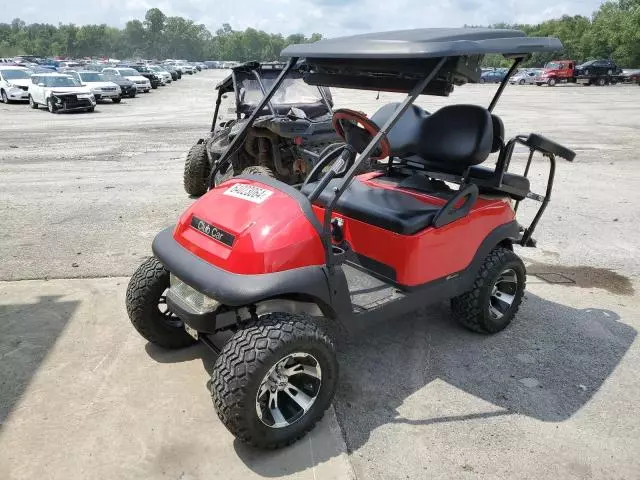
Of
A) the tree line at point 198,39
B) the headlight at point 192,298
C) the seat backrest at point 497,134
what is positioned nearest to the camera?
the headlight at point 192,298

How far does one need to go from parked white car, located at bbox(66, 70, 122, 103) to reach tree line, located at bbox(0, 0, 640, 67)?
149ft

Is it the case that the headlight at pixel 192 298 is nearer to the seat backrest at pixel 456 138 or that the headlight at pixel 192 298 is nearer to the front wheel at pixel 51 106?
the seat backrest at pixel 456 138

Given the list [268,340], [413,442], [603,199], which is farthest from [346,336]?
[603,199]

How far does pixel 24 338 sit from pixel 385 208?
262cm

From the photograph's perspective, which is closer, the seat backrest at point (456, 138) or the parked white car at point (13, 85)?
the seat backrest at point (456, 138)

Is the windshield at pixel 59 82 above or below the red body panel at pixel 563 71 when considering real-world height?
below

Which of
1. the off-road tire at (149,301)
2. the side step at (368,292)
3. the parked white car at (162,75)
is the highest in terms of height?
the side step at (368,292)

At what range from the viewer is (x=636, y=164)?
1020cm

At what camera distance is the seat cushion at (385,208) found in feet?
10.7

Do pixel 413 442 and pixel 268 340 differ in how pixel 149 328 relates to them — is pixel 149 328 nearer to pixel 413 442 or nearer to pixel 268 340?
pixel 268 340

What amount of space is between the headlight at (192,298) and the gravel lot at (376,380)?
0.56 metres

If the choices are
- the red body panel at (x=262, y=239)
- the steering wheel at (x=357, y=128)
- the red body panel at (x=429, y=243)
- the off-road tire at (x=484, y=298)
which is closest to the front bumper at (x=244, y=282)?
the red body panel at (x=262, y=239)

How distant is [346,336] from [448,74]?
1.88 m

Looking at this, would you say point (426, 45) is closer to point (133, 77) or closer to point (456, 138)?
point (456, 138)
